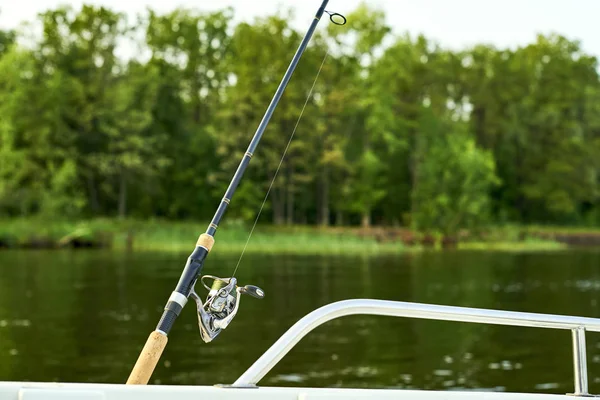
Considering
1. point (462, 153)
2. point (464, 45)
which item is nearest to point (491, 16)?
point (464, 45)

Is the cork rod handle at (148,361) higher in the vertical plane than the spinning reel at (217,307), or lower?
lower

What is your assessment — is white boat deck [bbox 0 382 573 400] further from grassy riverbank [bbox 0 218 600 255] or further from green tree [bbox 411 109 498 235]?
green tree [bbox 411 109 498 235]

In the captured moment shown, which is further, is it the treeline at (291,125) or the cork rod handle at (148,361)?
the treeline at (291,125)

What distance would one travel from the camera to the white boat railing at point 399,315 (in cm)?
302

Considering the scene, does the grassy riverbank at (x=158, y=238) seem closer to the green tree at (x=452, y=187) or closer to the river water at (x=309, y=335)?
the green tree at (x=452, y=187)

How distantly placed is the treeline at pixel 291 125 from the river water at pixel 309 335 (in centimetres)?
2291

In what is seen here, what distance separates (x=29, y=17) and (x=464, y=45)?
27715 millimetres

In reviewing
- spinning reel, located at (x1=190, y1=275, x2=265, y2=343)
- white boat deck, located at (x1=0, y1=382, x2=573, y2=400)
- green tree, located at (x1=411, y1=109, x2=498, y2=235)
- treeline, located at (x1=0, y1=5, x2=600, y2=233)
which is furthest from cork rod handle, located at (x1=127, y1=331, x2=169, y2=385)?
green tree, located at (x1=411, y1=109, x2=498, y2=235)

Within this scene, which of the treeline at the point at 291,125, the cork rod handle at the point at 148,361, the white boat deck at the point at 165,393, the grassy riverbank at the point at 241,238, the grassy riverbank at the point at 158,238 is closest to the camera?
the white boat deck at the point at 165,393

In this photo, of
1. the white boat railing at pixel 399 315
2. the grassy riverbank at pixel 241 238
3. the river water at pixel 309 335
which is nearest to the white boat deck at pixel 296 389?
the white boat railing at pixel 399 315

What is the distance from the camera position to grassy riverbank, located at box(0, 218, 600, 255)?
43469 mm

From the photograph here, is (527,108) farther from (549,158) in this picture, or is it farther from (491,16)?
(491,16)

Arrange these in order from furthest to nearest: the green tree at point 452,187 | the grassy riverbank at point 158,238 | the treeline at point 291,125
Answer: the green tree at point 452,187 → the treeline at point 291,125 → the grassy riverbank at point 158,238

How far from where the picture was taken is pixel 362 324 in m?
18.9
